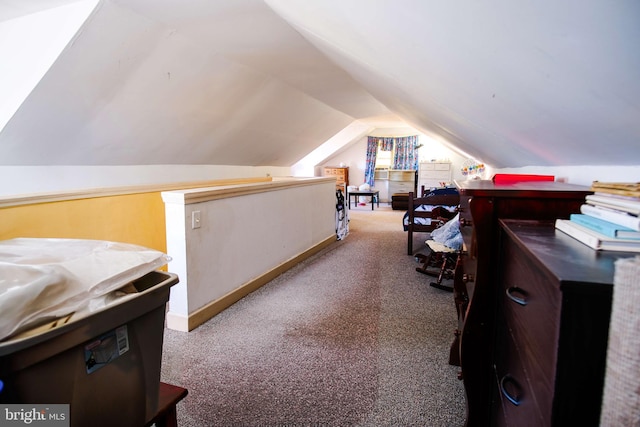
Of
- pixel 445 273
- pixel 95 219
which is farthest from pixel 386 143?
pixel 95 219

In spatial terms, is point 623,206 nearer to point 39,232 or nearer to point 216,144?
point 39,232

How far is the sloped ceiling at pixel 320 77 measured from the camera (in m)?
0.85

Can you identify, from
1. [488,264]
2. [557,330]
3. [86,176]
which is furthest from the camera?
[86,176]

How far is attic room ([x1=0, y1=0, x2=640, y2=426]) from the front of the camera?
77 cm

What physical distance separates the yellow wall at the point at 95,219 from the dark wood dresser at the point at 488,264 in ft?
7.78

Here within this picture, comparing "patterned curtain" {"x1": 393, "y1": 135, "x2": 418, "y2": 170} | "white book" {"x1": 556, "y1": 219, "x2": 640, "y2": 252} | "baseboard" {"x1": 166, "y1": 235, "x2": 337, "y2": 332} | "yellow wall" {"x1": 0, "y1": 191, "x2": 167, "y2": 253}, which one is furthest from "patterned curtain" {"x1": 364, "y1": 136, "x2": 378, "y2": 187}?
"white book" {"x1": 556, "y1": 219, "x2": 640, "y2": 252}

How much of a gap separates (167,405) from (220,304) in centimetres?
178

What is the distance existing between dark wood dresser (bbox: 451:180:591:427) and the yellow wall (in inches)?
93.3

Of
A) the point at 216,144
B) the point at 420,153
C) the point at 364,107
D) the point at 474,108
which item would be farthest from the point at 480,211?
the point at 420,153

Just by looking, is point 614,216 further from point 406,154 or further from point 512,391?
point 406,154

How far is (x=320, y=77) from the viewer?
436 cm

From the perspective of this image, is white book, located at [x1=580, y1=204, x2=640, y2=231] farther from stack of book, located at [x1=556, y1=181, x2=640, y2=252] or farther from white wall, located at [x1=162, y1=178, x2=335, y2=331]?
white wall, located at [x1=162, y1=178, x2=335, y2=331]

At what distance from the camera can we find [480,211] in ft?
3.70

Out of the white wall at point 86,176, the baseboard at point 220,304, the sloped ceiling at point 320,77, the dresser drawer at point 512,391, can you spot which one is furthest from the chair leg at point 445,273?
the white wall at point 86,176
